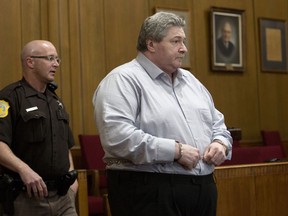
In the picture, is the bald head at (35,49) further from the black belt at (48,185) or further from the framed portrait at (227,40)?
the framed portrait at (227,40)

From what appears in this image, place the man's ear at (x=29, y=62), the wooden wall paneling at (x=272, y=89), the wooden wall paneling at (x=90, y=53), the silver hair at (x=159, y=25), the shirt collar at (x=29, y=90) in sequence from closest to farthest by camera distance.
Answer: the silver hair at (x=159, y=25) → the shirt collar at (x=29, y=90) → the man's ear at (x=29, y=62) → the wooden wall paneling at (x=90, y=53) → the wooden wall paneling at (x=272, y=89)

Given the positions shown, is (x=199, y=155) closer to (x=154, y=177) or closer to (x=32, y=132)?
(x=154, y=177)

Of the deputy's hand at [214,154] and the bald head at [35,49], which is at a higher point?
the bald head at [35,49]

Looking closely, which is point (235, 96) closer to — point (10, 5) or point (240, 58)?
point (240, 58)

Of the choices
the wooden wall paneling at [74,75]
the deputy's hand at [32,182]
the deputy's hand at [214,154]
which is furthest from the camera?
the wooden wall paneling at [74,75]

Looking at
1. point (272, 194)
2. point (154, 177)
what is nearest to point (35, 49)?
point (154, 177)

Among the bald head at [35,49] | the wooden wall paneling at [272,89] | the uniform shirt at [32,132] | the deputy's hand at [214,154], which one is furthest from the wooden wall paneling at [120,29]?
the deputy's hand at [214,154]

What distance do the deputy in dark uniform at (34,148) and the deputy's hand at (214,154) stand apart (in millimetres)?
982

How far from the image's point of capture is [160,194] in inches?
99.7

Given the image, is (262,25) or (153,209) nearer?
(153,209)

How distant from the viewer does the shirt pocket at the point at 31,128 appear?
10.4ft

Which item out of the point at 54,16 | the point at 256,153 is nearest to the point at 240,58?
the point at 256,153

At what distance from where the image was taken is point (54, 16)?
608cm

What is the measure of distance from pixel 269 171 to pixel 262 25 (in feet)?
12.3
